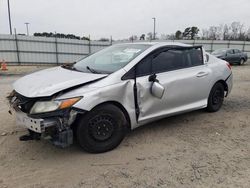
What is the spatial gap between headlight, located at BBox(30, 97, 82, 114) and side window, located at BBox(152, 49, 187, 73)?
1510mm

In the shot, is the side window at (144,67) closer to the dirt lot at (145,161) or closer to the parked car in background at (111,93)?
the parked car in background at (111,93)

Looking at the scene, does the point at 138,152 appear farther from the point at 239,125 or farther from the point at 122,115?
the point at 239,125

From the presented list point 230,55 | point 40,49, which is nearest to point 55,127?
point 40,49

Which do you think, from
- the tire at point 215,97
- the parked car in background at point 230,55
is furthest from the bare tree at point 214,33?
the tire at point 215,97

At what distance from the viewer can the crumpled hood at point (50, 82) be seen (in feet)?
9.37

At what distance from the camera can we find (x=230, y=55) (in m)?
20.2

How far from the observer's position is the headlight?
110 inches

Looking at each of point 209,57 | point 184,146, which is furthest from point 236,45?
point 184,146

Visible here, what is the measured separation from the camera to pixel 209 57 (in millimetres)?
4754

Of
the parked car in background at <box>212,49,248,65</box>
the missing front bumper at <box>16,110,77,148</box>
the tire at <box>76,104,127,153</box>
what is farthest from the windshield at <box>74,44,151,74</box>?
the parked car in background at <box>212,49,248,65</box>

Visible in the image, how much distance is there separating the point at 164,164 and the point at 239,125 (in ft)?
7.09

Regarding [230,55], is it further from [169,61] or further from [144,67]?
[144,67]

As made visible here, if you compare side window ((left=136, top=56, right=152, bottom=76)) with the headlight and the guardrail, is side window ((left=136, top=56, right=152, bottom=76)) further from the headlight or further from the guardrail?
the guardrail

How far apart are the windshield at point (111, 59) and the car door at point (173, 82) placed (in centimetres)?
27
